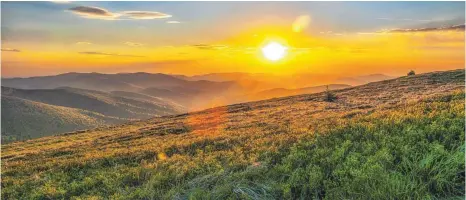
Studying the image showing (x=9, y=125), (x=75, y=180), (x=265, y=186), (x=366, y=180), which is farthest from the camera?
(x=9, y=125)

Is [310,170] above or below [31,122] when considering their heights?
above

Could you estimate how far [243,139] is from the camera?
1648 centimetres

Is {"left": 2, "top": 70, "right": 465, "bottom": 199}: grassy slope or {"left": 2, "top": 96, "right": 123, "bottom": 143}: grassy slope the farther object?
{"left": 2, "top": 96, "right": 123, "bottom": 143}: grassy slope

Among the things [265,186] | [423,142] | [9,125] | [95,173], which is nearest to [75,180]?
[95,173]

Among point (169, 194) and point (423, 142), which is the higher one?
point (423, 142)

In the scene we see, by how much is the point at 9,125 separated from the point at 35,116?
1516 cm

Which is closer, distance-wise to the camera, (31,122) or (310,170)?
(310,170)

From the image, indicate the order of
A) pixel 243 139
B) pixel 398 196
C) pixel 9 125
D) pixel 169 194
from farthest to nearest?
pixel 9 125 → pixel 243 139 → pixel 169 194 → pixel 398 196

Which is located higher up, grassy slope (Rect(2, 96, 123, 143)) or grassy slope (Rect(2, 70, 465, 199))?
grassy slope (Rect(2, 70, 465, 199))

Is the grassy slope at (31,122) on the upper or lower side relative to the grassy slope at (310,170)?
lower

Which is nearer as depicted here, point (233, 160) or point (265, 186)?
point (265, 186)

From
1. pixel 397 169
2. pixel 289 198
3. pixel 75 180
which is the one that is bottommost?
pixel 75 180

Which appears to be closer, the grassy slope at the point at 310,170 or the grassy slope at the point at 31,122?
the grassy slope at the point at 310,170

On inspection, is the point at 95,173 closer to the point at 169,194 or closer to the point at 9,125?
the point at 169,194
